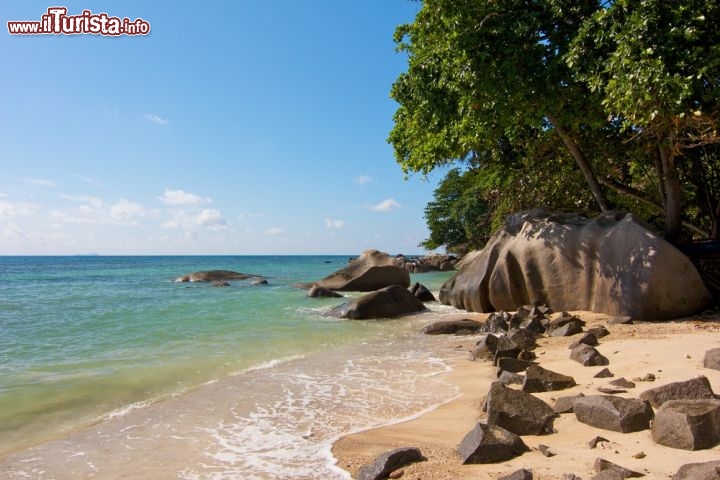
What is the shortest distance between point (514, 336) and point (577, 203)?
11.1m

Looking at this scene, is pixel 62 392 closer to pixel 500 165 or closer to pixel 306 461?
pixel 306 461

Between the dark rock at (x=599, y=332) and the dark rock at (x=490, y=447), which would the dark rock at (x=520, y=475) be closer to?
the dark rock at (x=490, y=447)

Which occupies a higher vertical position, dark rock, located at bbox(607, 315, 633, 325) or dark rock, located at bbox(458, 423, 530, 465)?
dark rock, located at bbox(607, 315, 633, 325)

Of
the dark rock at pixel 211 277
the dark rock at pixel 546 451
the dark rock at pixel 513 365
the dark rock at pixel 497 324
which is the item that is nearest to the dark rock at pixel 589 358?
the dark rock at pixel 513 365

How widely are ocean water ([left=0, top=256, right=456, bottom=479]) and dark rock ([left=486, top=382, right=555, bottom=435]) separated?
1375mm

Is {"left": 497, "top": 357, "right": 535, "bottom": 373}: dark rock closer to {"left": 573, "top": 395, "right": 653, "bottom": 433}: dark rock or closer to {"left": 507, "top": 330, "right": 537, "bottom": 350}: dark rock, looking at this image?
{"left": 507, "top": 330, "right": 537, "bottom": 350}: dark rock

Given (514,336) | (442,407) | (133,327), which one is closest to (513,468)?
(442,407)

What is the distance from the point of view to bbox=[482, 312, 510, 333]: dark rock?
10.3 metres

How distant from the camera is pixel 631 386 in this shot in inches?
191

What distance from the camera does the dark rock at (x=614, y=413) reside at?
3.76 meters

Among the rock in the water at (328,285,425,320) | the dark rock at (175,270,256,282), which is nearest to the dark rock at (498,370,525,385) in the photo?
the rock in the water at (328,285,425,320)

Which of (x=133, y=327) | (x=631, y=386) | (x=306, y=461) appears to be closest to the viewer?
(x=306, y=461)

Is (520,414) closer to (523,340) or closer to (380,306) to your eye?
(523,340)

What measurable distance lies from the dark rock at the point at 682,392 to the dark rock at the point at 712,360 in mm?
1194
